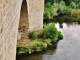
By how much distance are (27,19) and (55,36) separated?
2109 millimetres

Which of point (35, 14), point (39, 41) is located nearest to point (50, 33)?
point (39, 41)

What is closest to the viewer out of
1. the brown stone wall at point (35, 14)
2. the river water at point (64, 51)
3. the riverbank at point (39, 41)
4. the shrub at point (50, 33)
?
the river water at point (64, 51)

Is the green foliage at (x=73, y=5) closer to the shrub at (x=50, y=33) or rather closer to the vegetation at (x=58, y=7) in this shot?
the vegetation at (x=58, y=7)

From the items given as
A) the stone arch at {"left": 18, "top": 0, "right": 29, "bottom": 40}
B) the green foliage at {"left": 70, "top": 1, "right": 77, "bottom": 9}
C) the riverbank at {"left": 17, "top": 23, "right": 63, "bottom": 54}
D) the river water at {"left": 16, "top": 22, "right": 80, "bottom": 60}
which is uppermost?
the green foliage at {"left": 70, "top": 1, "right": 77, "bottom": 9}

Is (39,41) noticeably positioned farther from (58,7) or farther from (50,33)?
(58,7)

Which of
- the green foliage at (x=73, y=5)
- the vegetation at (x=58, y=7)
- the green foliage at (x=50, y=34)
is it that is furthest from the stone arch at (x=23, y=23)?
the green foliage at (x=73, y=5)

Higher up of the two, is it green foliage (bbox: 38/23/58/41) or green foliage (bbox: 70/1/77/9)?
green foliage (bbox: 70/1/77/9)

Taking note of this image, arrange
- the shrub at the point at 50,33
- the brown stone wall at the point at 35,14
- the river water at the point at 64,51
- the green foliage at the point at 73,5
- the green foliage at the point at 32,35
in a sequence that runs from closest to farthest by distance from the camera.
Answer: the river water at the point at 64,51, the brown stone wall at the point at 35,14, the green foliage at the point at 32,35, the shrub at the point at 50,33, the green foliage at the point at 73,5

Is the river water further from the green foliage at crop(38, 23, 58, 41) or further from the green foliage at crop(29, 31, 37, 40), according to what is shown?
the green foliage at crop(29, 31, 37, 40)

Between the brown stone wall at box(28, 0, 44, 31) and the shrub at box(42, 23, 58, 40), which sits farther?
the shrub at box(42, 23, 58, 40)

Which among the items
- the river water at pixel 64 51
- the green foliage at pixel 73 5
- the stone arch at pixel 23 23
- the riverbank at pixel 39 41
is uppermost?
the green foliage at pixel 73 5

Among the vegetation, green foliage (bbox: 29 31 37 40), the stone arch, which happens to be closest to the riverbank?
green foliage (bbox: 29 31 37 40)

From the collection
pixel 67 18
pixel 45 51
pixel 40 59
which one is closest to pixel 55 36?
pixel 45 51

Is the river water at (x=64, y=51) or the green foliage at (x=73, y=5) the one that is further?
the green foliage at (x=73, y=5)
